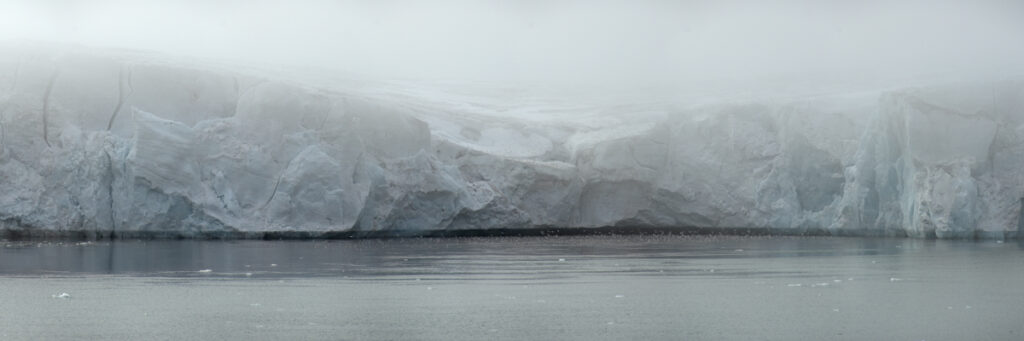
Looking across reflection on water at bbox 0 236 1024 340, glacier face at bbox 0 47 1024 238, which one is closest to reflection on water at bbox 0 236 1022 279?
reflection on water at bbox 0 236 1024 340

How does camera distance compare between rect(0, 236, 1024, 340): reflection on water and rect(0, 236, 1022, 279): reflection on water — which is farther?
rect(0, 236, 1022, 279): reflection on water

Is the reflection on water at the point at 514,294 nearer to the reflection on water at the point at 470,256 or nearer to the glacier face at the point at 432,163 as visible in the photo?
the reflection on water at the point at 470,256

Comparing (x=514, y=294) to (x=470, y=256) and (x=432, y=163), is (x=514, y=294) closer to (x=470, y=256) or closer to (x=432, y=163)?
(x=470, y=256)

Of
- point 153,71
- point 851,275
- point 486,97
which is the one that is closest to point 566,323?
point 851,275

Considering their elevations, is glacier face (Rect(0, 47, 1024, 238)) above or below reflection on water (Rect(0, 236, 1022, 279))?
above

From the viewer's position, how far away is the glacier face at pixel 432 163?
26.8 m

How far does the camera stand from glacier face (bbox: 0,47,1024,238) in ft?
88.0

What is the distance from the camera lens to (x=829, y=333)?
10.2m

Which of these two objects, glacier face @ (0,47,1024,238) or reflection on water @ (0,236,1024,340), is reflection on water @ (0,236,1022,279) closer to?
reflection on water @ (0,236,1024,340)

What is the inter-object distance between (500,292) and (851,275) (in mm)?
4914

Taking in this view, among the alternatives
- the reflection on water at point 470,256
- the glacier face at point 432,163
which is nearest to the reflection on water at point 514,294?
the reflection on water at point 470,256

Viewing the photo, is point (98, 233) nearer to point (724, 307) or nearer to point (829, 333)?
point (724, 307)

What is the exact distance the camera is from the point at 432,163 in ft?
95.8

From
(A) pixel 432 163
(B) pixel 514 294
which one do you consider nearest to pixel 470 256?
(B) pixel 514 294
